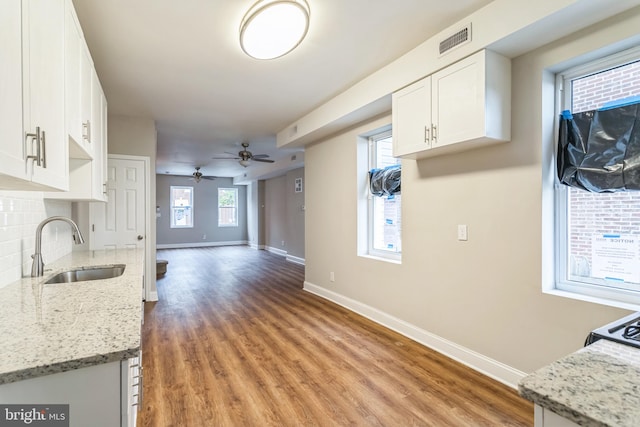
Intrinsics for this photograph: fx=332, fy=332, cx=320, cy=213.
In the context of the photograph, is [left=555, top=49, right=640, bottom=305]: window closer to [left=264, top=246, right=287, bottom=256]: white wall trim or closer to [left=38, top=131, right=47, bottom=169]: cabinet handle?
[left=38, top=131, right=47, bottom=169]: cabinet handle

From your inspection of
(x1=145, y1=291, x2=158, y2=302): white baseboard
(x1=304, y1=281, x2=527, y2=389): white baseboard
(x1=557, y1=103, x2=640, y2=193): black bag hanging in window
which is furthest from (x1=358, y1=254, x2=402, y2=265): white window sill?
(x1=145, y1=291, x2=158, y2=302): white baseboard

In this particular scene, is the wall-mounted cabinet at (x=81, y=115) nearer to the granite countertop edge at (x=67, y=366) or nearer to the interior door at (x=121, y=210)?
the granite countertop edge at (x=67, y=366)

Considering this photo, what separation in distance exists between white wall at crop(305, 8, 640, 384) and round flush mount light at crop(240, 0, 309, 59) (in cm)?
160

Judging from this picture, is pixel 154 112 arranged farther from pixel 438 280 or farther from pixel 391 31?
pixel 438 280

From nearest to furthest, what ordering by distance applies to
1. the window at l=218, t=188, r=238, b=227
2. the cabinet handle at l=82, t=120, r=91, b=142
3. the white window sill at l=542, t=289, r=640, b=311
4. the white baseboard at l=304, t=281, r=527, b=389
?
the white window sill at l=542, t=289, r=640, b=311
the cabinet handle at l=82, t=120, r=91, b=142
the white baseboard at l=304, t=281, r=527, b=389
the window at l=218, t=188, r=238, b=227

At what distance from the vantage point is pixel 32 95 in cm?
120

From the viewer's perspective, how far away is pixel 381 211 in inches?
161

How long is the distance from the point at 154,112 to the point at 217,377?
3520mm

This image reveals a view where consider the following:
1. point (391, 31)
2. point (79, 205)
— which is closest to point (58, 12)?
point (391, 31)

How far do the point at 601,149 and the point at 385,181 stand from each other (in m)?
2.00

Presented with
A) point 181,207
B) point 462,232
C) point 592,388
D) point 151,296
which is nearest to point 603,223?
point 462,232

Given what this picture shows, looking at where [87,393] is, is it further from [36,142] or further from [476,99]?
[476,99]

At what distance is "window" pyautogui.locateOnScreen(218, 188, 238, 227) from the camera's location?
12.2 meters

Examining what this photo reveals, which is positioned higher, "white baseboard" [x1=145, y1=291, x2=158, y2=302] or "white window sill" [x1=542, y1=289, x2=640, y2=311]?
"white window sill" [x1=542, y1=289, x2=640, y2=311]
